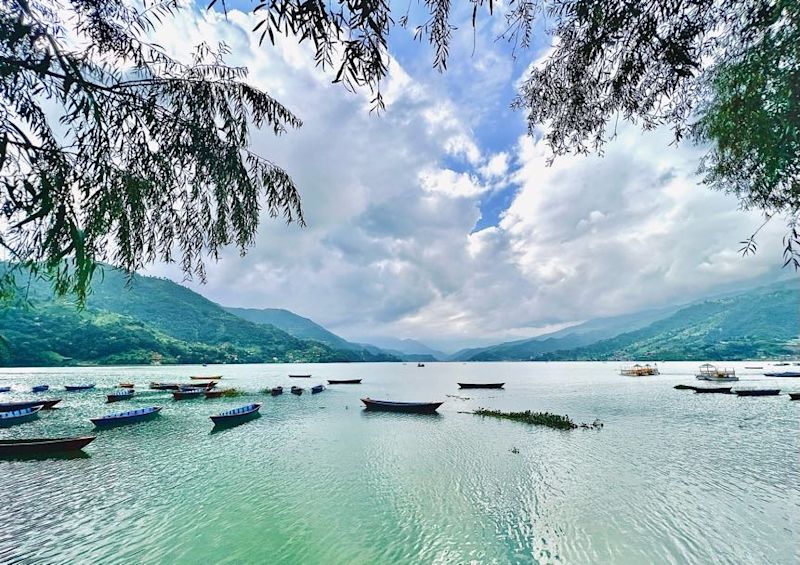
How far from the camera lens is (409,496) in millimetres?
16766

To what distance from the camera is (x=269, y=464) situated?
21.8 m

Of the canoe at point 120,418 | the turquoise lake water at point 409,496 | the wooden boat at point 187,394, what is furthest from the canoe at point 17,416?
the wooden boat at point 187,394

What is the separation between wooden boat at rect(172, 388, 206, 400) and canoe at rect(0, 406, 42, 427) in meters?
17.2

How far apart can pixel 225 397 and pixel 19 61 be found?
6024 cm

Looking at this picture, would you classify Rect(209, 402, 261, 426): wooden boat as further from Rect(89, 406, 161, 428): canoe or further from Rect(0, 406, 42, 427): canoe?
Rect(0, 406, 42, 427): canoe

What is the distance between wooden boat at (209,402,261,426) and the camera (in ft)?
108

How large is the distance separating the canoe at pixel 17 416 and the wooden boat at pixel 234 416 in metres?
20.1

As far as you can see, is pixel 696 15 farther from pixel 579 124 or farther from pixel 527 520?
pixel 527 520

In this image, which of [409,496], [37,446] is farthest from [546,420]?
[37,446]

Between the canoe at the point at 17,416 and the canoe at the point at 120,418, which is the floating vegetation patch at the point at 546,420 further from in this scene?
the canoe at the point at 17,416

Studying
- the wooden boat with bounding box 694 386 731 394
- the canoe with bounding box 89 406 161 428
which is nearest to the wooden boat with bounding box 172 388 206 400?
the canoe with bounding box 89 406 161 428

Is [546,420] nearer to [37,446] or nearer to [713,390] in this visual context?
[37,446]

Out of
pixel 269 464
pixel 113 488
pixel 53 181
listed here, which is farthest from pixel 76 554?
pixel 53 181

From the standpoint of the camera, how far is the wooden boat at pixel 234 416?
108 feet
